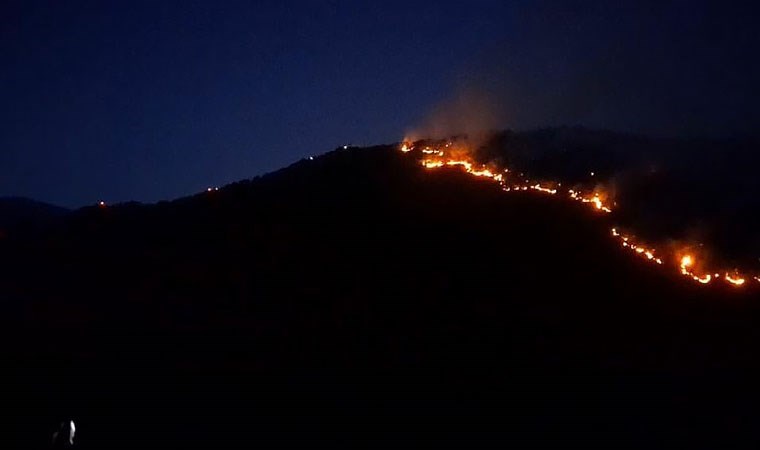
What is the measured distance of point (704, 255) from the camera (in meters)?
22.2

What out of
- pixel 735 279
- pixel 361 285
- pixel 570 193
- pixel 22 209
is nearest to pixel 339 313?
pixel 361 285

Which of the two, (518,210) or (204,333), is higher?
(518,210)

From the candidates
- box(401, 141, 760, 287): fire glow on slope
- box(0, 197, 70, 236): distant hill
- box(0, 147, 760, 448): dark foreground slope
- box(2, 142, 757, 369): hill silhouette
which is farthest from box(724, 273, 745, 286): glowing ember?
box(0, 197, 70, 236): distant hill

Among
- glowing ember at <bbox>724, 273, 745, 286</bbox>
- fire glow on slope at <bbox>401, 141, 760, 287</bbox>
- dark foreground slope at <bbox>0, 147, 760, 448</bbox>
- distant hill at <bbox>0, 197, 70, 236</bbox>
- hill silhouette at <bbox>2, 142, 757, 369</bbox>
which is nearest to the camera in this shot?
dark foreground slope at <bbox>0, 147, 760, 448</bbox>

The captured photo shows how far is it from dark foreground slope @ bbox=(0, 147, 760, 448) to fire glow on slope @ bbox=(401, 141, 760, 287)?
0.48 m

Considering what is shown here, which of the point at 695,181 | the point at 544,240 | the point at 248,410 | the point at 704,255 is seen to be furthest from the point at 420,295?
the point at 695,181

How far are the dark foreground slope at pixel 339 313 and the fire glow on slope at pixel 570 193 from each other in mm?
485

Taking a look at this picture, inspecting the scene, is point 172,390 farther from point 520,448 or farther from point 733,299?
point 733,299

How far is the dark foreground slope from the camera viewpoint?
17297 millimetres

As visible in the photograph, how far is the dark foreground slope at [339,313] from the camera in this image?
56.7 ft

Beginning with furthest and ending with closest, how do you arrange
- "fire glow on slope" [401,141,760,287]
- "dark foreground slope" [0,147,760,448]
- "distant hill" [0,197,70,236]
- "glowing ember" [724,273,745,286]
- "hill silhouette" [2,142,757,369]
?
"distant hill" [0,197,70,236]
"fire glow on slope" [401,141,760,287]
"glowing ember" [724,273,745,286]
"hill silhouette" [2,142,757,369]
"dark foreground slope" [0,147,760,448]

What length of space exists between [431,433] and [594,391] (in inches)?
157

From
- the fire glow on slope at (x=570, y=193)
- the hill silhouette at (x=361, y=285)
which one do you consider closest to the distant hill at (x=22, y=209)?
the hill silhouette at (x=361, y=285)

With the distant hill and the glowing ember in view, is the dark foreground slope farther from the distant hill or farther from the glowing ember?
the distant hill
